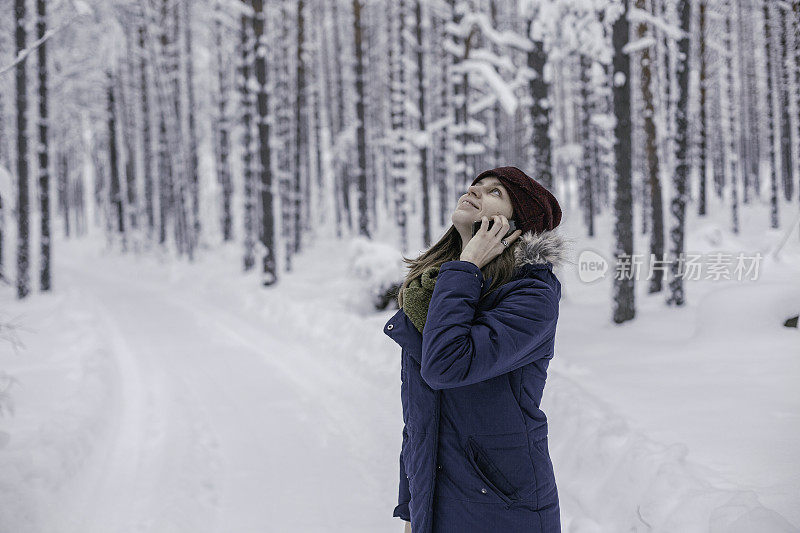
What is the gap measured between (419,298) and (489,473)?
617 mm

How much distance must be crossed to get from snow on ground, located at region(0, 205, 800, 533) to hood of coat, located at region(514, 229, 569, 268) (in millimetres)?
2275

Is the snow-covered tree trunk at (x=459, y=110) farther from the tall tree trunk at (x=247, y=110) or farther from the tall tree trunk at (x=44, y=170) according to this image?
the tall tree trunk at (x=44, y=170)

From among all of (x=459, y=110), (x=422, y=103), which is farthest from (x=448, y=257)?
(x=422, y=103)

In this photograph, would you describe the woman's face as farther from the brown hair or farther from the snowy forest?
the snowy forest

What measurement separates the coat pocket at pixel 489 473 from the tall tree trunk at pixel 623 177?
8539 millimetres

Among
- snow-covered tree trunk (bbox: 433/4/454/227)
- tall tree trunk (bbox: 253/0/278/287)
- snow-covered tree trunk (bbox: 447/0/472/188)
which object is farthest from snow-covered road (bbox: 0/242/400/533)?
snow-covered tree trunk (bbox: 433/4/454/227)

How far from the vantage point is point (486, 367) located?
5.71 ft

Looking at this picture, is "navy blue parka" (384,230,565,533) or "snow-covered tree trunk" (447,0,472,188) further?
"snow-covered tree trunk" (447,0,472,188)

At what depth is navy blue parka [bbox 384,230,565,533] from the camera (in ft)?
5.77

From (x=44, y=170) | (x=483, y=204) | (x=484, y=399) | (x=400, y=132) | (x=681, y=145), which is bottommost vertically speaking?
(x=484, y=399)

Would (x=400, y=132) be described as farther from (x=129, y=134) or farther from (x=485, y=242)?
(x=129, y=134)

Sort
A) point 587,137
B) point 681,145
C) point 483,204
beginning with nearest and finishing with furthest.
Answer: point 483,204
point 681,145
point 587,137

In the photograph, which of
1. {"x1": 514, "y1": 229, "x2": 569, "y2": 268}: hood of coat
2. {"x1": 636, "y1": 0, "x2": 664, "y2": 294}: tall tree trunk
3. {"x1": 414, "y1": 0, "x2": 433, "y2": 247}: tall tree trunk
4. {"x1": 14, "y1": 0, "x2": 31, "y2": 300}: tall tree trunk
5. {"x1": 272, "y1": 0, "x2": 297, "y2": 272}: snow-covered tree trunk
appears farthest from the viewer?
{"x1": 272, "y1": 0, "x2": 297, "y2": 272}: snow-covered tree trunk

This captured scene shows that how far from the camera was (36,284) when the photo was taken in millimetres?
21812
